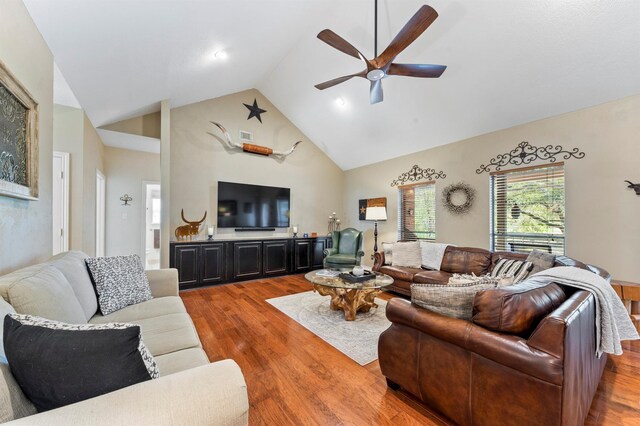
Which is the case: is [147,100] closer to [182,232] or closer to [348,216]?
[182,232]

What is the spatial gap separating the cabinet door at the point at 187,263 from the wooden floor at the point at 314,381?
4.75ft

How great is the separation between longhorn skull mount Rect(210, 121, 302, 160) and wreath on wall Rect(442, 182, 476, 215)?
10.7ft

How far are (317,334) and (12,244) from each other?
2.43 metres

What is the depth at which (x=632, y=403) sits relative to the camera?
1725 millimetres

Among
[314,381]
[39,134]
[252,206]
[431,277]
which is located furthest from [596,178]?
[39,134]

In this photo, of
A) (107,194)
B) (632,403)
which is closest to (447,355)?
(632,403)

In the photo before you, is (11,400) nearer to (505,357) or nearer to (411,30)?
(505,357)

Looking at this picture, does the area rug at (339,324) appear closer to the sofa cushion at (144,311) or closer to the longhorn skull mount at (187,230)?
the sofa cushion at (144,311)

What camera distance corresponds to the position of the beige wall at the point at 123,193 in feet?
16.5

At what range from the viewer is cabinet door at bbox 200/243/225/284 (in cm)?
452

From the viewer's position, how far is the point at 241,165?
17.3 feet

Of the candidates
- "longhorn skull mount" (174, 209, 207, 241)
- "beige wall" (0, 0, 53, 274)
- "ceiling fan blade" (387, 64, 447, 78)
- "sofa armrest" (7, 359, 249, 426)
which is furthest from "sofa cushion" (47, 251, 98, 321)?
"ceiling fan blade" (387, 64, 447, 78)

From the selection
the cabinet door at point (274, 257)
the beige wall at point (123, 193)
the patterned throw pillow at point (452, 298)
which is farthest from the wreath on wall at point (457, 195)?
the beige wall at point (123, 193)

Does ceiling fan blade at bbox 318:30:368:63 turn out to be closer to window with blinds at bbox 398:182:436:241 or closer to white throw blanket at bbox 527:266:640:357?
white throw blanket at bbox 527:266:640:357
